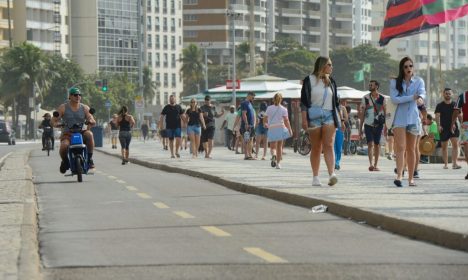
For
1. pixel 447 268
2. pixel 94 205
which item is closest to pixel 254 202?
pixel 94 205

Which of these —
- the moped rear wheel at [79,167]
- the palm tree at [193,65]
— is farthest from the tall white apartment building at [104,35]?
the moped rear wheel at [79,167]

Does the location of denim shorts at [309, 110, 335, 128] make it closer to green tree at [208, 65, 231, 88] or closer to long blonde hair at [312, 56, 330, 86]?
long blonde hair at [312, 56, 330, 86]

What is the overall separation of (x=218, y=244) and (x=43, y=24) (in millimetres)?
160709

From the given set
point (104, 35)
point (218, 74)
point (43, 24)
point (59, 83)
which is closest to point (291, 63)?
point (218, 74)

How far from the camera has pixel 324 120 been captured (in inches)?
775

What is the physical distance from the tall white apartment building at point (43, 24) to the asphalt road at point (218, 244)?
148 meters

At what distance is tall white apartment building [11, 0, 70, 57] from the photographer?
543 ft

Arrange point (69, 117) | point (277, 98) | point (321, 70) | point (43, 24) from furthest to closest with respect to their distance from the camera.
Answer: point (43, 24) → point (277, 98) → point (69, 117) → point (321, 70)

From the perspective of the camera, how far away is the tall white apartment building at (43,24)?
165 m

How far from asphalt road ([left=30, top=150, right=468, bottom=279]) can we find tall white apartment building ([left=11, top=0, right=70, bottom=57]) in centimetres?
14808

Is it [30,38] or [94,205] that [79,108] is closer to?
[94,205]

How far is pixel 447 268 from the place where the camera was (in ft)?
32.7

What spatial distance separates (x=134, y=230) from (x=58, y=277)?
362cm

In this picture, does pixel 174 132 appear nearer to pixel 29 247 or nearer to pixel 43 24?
pixel 29 247
